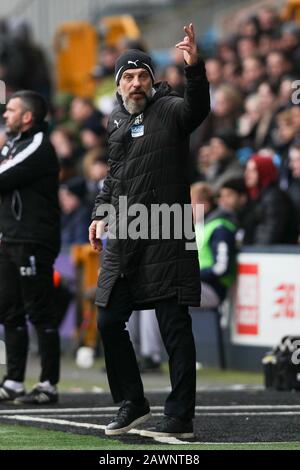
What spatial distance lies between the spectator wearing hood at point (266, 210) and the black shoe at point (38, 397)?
4451 millimetres

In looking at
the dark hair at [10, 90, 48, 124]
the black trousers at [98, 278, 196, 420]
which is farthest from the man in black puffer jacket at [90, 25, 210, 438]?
the dark hair at [10, 90, 48, 124]

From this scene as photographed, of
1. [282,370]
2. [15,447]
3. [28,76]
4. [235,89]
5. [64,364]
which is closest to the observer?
[15,447]

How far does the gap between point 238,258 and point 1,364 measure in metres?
2.72

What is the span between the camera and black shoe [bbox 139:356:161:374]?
15578 millimetres

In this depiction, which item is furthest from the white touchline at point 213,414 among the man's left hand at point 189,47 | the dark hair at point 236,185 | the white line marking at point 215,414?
the dark hair at point 236,185

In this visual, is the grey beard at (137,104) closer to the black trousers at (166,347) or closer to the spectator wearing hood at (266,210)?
the black trousers at (166,347)

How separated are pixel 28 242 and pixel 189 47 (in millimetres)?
3235

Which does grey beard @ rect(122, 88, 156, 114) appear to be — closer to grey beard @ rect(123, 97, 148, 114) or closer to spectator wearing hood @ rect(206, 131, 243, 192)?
grey beard @ rect(123, 97, 148, 114)

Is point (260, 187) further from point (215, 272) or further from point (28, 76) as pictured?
point (28, 76)

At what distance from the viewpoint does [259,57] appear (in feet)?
67.4

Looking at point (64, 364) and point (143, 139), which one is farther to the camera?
point (64, 364)

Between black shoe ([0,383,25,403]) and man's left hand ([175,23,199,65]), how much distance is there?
13.0 feet

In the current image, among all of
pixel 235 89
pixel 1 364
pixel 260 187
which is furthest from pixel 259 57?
pixel 1 364

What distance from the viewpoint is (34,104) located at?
470 inches
